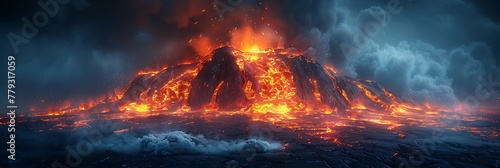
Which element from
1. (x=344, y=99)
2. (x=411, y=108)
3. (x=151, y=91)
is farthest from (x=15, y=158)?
(x=411, y=108)

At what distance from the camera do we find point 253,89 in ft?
227

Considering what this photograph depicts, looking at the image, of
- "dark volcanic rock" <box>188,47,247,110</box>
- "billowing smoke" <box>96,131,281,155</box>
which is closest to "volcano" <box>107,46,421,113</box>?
"dark volcanic rock" <box>188,47,247,110</box>

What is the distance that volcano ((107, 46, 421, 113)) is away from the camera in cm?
6575

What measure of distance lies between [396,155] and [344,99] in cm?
5036

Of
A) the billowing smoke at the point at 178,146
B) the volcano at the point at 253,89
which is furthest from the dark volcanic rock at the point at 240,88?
the billowing smoke at the point at 178,146

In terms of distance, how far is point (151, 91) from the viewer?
7569 centimetres

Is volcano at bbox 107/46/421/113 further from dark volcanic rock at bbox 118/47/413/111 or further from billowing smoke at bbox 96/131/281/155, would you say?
billowing smoke at bbox 96/131/281/155

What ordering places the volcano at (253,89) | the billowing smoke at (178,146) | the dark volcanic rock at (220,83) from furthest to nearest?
the dark volcanic rock at (220,83)
the volcano at (253,89)
the billowing smoke at (178,146)

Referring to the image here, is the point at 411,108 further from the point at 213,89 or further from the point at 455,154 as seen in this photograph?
the point at 455,154

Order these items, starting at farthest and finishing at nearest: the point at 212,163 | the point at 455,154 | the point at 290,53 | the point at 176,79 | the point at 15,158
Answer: the point at 290,53 → the point at 176,79 → the point at 455,154 → the point at 15,158 → the point at 212,163

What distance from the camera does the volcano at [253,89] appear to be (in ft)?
216

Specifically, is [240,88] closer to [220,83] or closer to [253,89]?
[253,89]

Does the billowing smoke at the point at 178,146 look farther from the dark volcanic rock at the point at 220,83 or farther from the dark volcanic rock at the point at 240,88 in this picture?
the dark volcanic rock at the point at 220,83

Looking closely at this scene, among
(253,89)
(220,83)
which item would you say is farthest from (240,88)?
(220,83)
